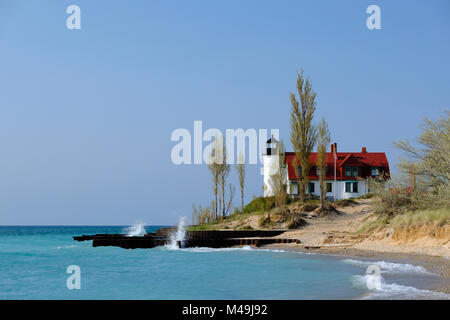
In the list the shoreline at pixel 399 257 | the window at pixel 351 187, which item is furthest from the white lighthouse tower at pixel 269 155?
the shoreline at pixel 399 257

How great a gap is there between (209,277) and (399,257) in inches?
268

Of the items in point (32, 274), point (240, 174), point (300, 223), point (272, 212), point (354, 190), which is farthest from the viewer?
point (354, 190)

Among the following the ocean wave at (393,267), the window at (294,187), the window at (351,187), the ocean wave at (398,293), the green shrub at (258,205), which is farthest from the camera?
the window at (351,187)

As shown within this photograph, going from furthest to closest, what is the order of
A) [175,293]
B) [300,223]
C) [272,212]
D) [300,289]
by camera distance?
[272,212] → [300,223] → [175,293] → [300,289]

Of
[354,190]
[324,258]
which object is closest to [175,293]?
[324,258]

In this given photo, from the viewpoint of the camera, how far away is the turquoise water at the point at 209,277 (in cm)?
1233

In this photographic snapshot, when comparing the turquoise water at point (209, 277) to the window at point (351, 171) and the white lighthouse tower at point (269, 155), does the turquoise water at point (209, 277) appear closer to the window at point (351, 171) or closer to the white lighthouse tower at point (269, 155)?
the white lighthouse tower at point (269, 155)

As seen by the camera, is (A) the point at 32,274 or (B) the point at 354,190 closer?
(A) the point at 32,274

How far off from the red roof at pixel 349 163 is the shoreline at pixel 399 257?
65.9 ft

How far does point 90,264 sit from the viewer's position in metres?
21.3

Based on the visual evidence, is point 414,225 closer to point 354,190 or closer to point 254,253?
point 254,253

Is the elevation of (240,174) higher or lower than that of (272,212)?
higher

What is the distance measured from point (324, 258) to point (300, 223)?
12.1 metres

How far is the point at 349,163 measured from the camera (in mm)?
44094
